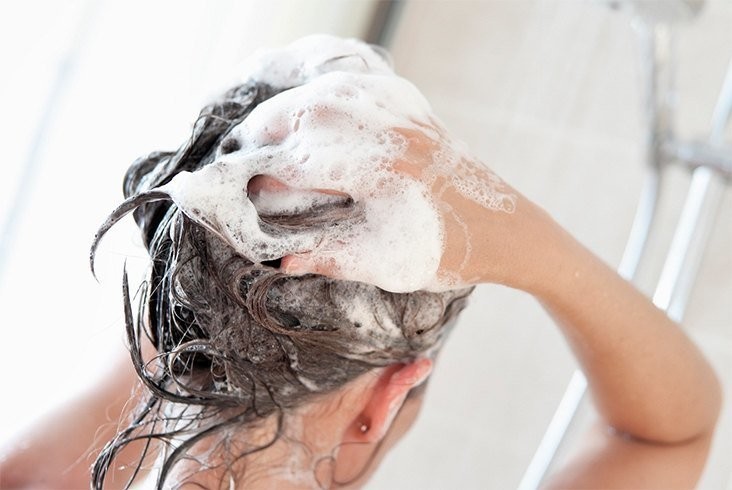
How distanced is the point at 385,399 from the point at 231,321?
19 centimetres

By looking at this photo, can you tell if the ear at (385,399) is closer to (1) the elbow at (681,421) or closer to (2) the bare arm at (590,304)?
(2) the bare arm at (590,304)

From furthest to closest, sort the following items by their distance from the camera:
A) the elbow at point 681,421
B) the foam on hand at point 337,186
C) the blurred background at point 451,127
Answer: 1. the blurred background at point 451,127
2. the elbow at point 681,421
3. the foam on hand at point 337,186

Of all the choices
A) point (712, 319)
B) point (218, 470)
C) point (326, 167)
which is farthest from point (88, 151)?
point (712, 319)

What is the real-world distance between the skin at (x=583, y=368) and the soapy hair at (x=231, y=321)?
1.2 inches

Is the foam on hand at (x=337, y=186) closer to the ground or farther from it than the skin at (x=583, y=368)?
farther from it

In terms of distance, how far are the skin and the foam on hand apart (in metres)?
0.01

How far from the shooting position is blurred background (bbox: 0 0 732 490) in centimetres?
126

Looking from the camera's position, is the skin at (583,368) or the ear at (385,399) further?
the ear at (385,399)

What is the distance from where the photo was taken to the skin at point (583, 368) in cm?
67

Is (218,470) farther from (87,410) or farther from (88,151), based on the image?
(88,151)

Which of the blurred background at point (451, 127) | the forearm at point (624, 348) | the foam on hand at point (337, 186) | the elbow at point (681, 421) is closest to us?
the foam on hand at point (337, 186)

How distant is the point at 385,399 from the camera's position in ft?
2.65

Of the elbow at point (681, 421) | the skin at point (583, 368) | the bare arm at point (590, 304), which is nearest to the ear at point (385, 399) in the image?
the skin at point (583, 368)

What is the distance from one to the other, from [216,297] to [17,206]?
2.39 feet
